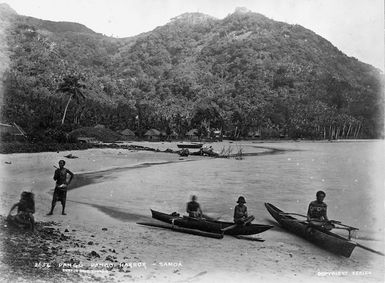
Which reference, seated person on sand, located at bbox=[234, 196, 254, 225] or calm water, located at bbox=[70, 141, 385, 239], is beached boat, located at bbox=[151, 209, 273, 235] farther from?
calm water, located at bbox=[70, 141, 385, 239]

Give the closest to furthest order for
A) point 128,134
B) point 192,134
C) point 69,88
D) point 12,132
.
Result: point 12,132
point 69,88
point 128,134
point 192,134

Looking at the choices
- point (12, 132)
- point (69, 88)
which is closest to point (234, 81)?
point (69, 88)

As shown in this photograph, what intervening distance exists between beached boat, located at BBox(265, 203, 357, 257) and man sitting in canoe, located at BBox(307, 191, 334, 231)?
15 cm

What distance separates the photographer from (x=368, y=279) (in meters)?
7.27

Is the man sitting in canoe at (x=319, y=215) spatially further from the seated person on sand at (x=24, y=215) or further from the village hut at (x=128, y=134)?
the village hut at (x=128, y=134)

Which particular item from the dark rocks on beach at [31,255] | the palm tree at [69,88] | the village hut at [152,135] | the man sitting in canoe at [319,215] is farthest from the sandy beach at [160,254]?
the village hut at [152,135]

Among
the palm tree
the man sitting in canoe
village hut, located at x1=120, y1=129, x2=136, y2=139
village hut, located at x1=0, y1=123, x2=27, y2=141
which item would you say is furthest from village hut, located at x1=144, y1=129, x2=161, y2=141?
the man sitting in canoe

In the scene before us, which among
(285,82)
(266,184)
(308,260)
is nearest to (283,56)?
(285,82)

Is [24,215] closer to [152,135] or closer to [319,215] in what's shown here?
[319,215]

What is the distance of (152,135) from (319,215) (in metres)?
38.4

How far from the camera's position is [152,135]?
46250 mm

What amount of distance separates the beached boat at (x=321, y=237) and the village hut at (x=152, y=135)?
35.4 meters

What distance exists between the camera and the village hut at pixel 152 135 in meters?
45.0

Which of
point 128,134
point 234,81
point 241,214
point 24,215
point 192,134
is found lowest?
point 24,215
